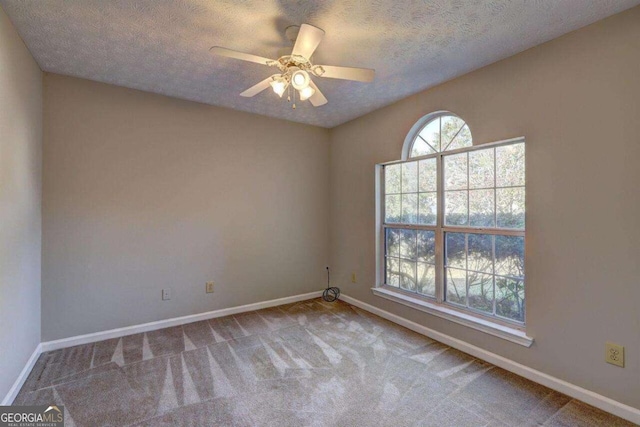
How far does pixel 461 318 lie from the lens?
103 inches

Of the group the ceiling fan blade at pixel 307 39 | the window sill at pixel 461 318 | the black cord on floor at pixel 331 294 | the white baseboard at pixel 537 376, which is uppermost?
the ceiling fan blade at pixel 307 39

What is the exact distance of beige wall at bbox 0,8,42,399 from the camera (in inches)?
71.7

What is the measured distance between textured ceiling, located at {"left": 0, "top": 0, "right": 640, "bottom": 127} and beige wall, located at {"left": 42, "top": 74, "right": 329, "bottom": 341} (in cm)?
44

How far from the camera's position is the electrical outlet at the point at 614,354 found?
181cm

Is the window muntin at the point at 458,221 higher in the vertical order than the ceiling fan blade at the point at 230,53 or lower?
lower

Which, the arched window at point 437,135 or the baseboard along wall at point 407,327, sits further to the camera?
the arched window at point 437,135

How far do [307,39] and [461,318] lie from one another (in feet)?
8.21

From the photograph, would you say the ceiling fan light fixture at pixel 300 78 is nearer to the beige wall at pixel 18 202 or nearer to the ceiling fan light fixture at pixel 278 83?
the ceiling fan light fixture at pixel 278 83

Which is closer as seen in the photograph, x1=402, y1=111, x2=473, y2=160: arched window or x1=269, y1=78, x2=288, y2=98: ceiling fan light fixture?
x1=269, y1=78, x2=288, y2=98: ceiling fan light fixture

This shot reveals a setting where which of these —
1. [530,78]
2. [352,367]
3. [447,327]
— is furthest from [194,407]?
[530,78]

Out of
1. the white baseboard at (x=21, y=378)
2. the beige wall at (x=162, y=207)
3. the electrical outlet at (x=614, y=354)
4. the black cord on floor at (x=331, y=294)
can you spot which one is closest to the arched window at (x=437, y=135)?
the beige wall at (x=162, y=207)

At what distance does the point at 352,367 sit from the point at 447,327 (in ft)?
3.32

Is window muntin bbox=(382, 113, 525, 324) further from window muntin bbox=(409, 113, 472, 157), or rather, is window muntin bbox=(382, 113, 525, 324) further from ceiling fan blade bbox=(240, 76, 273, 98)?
ceiling fan blade bbox=(240, 76, 273, 98)

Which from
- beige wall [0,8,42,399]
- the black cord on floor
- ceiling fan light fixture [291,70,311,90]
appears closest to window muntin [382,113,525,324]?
the black cord on floor
